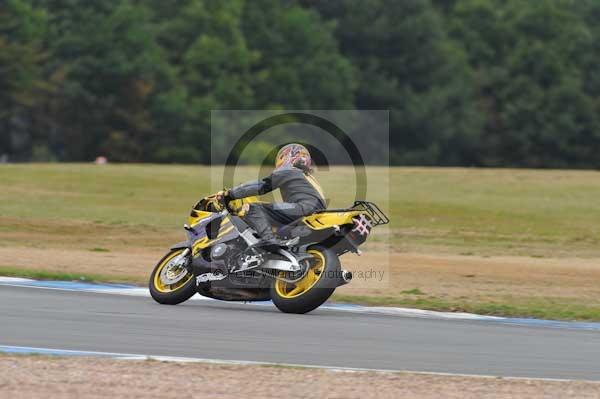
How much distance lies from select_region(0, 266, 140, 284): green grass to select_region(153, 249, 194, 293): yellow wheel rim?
2546mm

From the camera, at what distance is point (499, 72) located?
99.0 metres

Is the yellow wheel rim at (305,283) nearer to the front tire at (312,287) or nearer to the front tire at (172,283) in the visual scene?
the front tire at (312,287)

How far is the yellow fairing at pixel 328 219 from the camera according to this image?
13.6 m

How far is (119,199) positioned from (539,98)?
59811 millimetres

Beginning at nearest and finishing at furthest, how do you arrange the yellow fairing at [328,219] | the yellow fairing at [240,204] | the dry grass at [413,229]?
the yellow fairing at [328,219] < the yellow fairing at [240,204] < the dry grass at [413,229]

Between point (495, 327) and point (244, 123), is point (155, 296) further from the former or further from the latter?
point (244, 123)

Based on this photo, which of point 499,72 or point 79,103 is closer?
point 79,103

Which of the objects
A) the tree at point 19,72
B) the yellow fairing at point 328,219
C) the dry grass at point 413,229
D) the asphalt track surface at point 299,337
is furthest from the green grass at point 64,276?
the tree at point 19,72

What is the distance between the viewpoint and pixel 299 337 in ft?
38.9

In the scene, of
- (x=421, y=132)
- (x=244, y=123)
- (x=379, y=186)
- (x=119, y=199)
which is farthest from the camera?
(x=421, y=132)

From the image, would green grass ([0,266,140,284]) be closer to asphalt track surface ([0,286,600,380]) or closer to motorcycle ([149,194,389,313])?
asphalt track surface ([0,286,600,380])

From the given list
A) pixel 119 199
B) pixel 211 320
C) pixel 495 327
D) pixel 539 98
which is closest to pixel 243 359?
pixel 211 320

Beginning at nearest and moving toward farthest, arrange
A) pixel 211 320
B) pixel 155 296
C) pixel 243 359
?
pixel 243 359
pixel 211 320
pixel 155 296

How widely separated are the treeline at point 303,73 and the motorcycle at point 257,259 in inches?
2495
